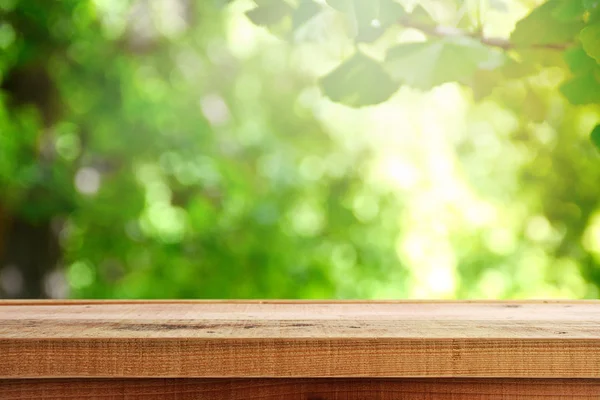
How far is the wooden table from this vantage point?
1.56 feet

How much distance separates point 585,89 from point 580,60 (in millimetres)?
28

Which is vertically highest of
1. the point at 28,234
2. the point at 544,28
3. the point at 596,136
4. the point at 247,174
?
the point at 544,28

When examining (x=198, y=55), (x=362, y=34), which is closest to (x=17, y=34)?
(x=198, y=55)

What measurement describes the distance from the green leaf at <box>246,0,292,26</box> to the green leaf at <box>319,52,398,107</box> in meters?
0.08

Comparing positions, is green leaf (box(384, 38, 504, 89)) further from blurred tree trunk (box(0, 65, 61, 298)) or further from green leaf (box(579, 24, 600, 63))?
blurred tree trunk (box(0, 65, 61, 298))

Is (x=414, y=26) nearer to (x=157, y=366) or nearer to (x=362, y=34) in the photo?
(x=362, y=34)

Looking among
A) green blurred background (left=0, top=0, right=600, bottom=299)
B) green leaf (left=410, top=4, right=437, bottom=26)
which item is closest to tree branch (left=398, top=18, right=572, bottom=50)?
green leaf (left=410, top=4, right=437, bottom=26)

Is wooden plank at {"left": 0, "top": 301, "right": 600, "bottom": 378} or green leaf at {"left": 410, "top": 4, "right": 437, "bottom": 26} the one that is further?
green leaf at {"left": 410, "top": 4, "right": 437, "bottom": 26}

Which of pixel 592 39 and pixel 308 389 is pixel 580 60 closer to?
pixel 592 39

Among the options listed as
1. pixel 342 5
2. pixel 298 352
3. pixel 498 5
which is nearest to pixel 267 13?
pixel 342 5

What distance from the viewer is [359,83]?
27.8 inches

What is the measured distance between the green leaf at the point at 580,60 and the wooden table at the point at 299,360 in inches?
9.8

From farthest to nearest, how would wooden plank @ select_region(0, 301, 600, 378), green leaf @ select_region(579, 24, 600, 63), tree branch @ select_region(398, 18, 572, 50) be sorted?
tree branch @ select_region(398, 18, 572, 50) < green leaf @ select_region(579, 24, 600, 63) < wooden plank @ select_region(0, 301, 600, 378)

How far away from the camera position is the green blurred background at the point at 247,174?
4.07 m
